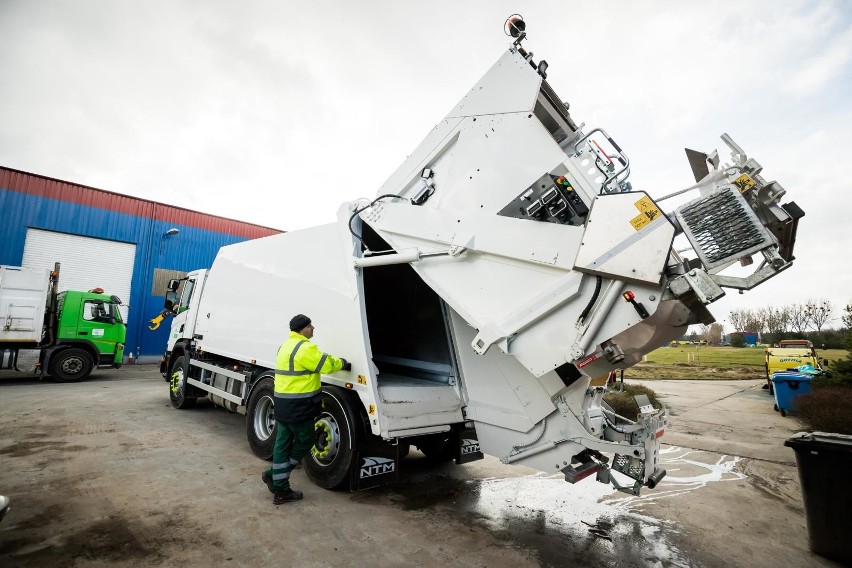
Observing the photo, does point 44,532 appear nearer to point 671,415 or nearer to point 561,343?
point 561,343

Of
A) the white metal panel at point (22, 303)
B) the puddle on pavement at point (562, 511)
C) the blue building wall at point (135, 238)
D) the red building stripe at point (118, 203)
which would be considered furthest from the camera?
the red building stripe at point (118, 203)

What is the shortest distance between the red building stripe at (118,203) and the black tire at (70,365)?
6.49 m

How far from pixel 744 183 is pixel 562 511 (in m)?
3.14

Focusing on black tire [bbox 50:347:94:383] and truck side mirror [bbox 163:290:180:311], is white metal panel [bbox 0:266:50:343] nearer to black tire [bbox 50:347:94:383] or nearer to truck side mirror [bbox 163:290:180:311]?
black tire [bbox 50:347:94:383]

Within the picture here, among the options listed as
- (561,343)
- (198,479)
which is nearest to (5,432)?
(198,479)

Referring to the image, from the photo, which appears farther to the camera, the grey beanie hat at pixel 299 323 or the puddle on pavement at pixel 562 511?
the grey beanie hat at pixel 299 323

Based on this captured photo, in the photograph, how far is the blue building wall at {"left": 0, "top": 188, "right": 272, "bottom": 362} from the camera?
534 inches

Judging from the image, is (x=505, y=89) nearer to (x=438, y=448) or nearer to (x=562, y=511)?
(x=562, y=511)

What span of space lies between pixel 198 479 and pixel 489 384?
3.04m

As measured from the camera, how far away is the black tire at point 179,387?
7445 mm

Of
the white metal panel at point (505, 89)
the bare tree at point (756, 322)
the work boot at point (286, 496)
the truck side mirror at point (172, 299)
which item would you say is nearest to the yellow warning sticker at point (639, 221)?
the white metal panel at point (505, 89)

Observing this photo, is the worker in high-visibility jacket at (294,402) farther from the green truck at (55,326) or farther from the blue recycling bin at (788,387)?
the green truck at (55,326)

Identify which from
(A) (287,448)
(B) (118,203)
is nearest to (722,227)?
(A) (287,448)

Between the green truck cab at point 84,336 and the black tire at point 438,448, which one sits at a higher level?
the green truck cab at point 84,336
